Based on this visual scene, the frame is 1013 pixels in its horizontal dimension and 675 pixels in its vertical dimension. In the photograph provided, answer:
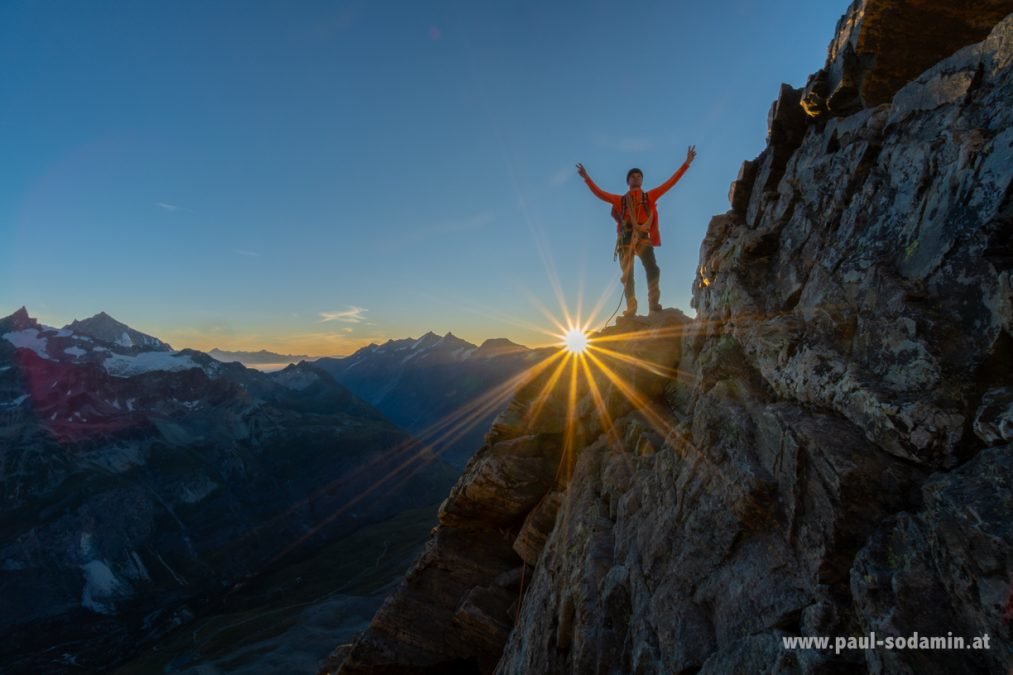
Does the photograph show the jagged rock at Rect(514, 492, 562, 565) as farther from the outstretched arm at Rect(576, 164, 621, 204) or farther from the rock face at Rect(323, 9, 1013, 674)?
the outstretched arm at Rect(576, 164, 621, 204)

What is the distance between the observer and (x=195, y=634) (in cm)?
13138

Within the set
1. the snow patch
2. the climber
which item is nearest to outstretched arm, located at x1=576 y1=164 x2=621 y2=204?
the climber

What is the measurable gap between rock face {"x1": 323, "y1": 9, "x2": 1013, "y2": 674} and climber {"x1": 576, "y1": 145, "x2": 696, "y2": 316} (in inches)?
134

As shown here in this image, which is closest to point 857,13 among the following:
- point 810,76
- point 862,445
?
point 810,76

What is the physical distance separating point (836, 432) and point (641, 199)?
13714 millimetres

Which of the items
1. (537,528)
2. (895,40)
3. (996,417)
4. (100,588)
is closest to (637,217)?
(895,40)

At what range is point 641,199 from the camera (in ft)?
62.6

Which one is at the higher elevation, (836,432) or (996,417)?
(996,417)

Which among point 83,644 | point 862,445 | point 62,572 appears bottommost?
point 83,644

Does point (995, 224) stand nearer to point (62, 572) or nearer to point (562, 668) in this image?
point (562, 668)

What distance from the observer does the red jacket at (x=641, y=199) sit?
60.2ft

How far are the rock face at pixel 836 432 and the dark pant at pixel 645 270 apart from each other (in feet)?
11.8

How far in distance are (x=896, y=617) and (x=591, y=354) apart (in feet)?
55.0

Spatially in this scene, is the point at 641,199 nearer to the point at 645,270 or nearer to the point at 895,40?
the point at 645,270
